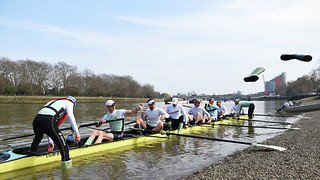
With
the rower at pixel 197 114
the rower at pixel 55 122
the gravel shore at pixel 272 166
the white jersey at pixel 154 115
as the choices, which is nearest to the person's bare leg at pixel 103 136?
the rower at pixel 55 122

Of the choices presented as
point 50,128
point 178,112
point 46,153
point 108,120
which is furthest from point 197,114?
point 50,128

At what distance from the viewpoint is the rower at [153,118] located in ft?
32.0

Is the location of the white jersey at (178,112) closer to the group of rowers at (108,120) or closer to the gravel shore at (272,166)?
the group of rowers at (108,120)

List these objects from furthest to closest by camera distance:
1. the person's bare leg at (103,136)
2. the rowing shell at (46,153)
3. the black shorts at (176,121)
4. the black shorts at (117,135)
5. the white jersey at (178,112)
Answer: the white jersey at (178,112), the black shorts at (176,121), the black shorts at (117,135), the person's bare leg at (103,136), the rowing shell at (46,153)

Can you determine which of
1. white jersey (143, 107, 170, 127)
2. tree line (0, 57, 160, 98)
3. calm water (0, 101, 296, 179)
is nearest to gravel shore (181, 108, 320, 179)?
calm water (0, 101, 296, 179)

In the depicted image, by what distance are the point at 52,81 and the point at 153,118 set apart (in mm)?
67257

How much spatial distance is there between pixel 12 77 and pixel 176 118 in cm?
6254

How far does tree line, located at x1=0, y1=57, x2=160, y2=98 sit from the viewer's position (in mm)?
58156

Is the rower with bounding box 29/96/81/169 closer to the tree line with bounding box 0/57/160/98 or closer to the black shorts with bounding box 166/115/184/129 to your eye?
the black shorts with bounding box 166/115/184/129

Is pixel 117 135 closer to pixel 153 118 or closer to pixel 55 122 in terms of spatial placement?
pixel 153 118

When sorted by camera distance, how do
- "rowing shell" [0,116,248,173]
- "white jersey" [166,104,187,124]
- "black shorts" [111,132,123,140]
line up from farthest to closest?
"white jersey" [166,104,187,124]
"black shorts" [111,132,123,140]
"rowing shell" [0,116,248,173]

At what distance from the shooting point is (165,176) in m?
5.91

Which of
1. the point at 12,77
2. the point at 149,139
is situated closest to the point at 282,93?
the point at 12,77

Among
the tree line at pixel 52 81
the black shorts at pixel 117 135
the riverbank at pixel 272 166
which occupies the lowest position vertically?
the riverbank at pixel 272 166
